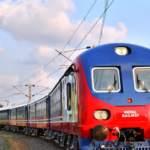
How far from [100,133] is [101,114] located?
1.98 feet

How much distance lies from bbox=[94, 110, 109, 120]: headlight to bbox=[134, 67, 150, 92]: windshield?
1018 mm

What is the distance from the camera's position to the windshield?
7221 mm

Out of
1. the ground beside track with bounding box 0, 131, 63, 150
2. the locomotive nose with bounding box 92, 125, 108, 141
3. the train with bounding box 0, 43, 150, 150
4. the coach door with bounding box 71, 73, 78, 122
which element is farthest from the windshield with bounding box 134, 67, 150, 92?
the ground beside track with bounding box 0, 131, 63, 150

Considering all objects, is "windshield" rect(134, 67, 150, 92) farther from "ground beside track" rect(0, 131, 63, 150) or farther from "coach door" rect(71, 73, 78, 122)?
"ground beside track" rect(0, 131, 63, 150)

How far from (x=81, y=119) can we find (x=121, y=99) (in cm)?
110

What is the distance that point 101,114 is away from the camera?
273 inches

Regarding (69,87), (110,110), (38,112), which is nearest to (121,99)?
(110,110)

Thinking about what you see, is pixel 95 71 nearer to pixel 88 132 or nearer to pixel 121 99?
pixel 121 99

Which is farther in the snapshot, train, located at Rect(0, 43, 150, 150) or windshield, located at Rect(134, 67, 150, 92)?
windshield, located at Rect(134, 67, 150, 92)

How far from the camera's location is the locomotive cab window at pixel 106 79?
7.13m

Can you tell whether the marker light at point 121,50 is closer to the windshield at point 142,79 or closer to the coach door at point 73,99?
the windshield at point 142,79

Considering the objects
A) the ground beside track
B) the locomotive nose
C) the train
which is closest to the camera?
the locomotive nose

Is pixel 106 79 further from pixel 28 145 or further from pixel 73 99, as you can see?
pixel 28 145

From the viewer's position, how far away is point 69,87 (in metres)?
8.88
